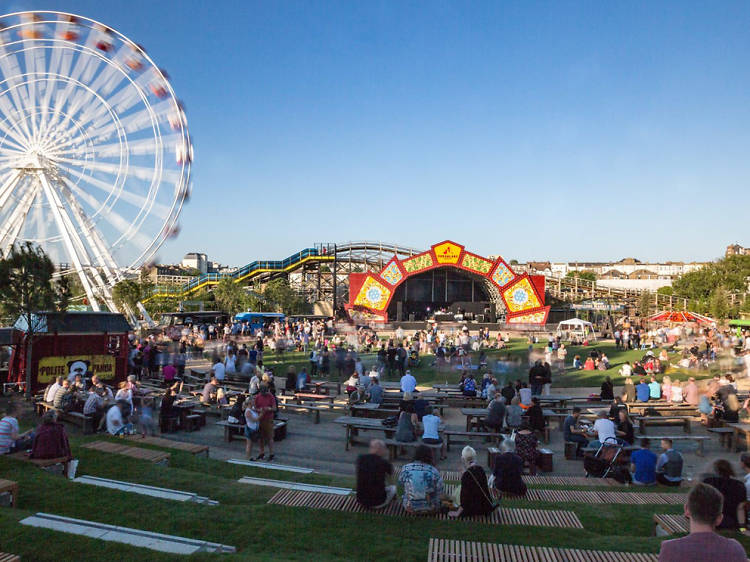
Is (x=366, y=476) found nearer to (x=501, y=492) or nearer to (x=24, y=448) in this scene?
(x=501, y=492)

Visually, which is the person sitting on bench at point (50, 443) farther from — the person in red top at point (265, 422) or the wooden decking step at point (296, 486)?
the person in red top at point (265, 422)

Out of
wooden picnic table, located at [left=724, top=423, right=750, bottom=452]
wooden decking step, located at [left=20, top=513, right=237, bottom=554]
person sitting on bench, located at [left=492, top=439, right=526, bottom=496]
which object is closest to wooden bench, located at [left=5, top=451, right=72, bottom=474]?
wooden decking step, located at [left=20, top=513, right=237, bottom=554]

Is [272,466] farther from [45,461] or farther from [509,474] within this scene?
[509,474]

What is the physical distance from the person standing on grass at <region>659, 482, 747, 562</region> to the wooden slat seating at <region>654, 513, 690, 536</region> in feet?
7.40

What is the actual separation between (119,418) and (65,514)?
5.03m

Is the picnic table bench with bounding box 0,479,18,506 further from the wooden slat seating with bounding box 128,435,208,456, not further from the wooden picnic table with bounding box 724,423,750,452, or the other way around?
the wooden picnic table with bounding box 724,423,750,452

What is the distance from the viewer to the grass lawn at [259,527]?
15.1 feet

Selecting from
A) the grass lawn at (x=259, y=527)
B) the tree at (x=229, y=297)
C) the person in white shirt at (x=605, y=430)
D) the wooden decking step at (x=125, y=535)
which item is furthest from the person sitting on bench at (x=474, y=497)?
the tree at (x=229, y=297)

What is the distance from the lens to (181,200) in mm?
26672

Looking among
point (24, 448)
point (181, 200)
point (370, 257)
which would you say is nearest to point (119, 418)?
point (24, 448)

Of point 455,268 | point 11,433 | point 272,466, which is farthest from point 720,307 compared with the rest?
point 11,433

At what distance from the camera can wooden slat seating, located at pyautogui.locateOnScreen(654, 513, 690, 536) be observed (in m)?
5.02

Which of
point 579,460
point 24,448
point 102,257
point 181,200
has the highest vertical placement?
point 181,200

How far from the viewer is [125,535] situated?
4.84 metres
